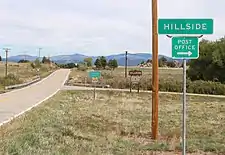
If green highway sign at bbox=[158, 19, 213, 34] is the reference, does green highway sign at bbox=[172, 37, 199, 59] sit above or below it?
below

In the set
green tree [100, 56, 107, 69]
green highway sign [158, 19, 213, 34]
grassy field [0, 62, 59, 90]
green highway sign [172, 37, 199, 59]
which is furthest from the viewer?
green tree [100, 56, 107, 69]

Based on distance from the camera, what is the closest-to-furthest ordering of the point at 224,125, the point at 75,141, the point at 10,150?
1. the point at 10,150
2. the point at 75,141
3. the point at 224,125

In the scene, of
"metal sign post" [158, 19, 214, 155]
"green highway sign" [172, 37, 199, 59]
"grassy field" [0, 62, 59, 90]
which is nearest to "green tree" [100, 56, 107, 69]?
"grassy field" [0, 62, 59, 90]

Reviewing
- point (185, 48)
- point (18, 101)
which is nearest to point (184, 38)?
point (185, 48)

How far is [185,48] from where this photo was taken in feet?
25.0

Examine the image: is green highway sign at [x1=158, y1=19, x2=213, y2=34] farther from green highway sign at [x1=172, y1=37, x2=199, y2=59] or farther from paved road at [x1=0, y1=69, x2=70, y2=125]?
paved road at [x1=0, y1=69, x2=70, y2=125]

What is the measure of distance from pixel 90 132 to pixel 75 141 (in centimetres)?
258

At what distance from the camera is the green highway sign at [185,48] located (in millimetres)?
7562

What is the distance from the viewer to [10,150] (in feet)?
27.6

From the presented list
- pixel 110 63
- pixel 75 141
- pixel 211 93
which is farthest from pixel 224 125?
pixel 110 63

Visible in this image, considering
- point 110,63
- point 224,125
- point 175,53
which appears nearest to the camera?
point 175,53

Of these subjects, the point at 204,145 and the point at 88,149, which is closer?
the point at 88,149

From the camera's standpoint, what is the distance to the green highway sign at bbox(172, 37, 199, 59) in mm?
7562

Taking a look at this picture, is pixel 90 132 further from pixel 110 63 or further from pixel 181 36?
pixel 110 63
